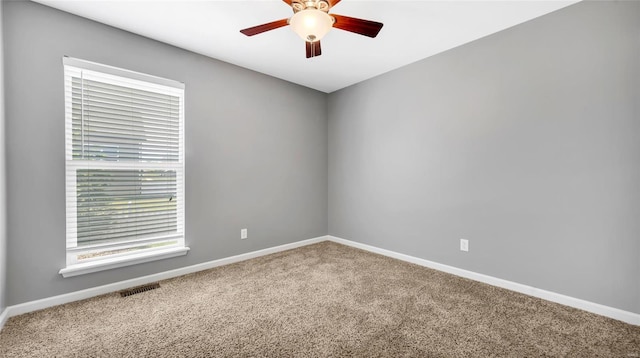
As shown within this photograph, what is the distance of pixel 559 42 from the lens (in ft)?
7.18

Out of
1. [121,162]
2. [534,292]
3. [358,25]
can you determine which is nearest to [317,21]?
[358,25]

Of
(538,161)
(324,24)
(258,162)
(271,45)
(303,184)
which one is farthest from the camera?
(303,184)

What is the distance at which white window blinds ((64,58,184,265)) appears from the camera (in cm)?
227

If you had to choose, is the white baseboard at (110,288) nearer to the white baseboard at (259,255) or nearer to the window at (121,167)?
the white baseboard at (259,255)

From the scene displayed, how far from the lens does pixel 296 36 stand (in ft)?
8.43

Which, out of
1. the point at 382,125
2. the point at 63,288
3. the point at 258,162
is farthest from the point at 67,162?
the point at 382,125

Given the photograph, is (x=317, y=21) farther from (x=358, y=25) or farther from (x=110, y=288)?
(x=110, y=288)

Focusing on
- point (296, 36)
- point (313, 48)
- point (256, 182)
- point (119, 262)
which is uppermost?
point (296, 36)

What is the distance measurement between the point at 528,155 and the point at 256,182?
2957mm

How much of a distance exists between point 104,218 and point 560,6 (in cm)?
433

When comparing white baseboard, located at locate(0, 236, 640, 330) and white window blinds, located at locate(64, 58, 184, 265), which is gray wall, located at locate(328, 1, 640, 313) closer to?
white baseboard, located at locate(0, 236, 640, 330)

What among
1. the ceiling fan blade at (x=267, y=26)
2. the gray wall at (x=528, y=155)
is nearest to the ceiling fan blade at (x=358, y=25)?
the ceiling fan blade at (x=267, y=26)

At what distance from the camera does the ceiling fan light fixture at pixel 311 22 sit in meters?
1.66

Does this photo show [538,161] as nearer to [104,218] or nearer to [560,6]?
[560,6]
